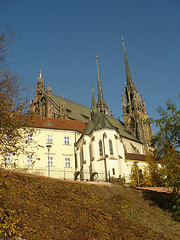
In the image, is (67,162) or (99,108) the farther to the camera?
(99,108)

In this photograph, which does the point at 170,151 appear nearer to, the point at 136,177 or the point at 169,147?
the point at 169,147

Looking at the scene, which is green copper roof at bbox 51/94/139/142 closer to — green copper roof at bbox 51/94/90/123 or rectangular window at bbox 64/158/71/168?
green copper roof at bbox 51/94/90/123

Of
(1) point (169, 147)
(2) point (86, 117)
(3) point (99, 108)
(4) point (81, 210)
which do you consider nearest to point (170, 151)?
(1) point (169, 147)

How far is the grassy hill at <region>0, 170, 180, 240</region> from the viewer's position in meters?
12.8

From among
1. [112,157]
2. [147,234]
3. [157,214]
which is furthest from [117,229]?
[112,157]

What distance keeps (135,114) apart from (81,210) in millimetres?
55046

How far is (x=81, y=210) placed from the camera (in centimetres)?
1561

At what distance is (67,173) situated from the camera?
111ft

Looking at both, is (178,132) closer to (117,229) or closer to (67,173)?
(117,229)

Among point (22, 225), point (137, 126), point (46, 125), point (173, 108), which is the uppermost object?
point (137, 126)

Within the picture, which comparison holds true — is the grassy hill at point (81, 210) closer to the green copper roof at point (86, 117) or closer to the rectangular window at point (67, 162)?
the rectangular window at point (67, 162)

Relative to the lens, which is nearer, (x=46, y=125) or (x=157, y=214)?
(x=157, y=214)

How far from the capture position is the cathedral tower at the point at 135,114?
212ft

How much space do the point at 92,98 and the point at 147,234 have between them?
5582cm
